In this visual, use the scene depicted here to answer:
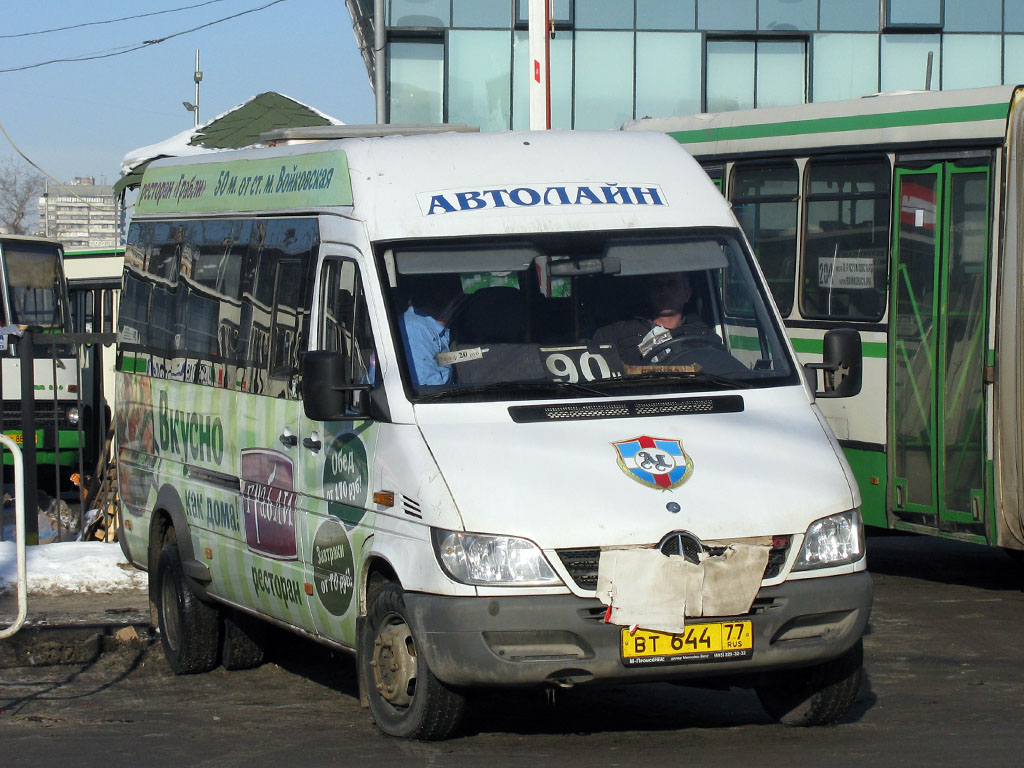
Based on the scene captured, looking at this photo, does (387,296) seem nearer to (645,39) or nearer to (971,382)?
(971,382)

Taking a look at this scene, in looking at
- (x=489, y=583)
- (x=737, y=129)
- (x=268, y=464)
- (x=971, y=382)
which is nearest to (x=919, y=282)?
(x=971, y=382)

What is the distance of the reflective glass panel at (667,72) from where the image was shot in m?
32.2

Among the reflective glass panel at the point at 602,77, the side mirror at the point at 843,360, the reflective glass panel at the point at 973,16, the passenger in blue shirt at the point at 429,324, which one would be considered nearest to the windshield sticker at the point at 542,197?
the passenger in blue shirt at the point at 429,324

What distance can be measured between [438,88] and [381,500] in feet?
84.5

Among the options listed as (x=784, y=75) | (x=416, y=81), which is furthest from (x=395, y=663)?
(x=784, y=75)

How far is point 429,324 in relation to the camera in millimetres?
6773

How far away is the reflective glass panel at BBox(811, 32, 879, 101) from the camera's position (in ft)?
106

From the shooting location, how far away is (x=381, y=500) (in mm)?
6469

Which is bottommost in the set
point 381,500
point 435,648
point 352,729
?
point 352,729

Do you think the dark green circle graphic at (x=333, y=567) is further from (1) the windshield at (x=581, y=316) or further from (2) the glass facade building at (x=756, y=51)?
(2) the glass facade building at (x=756, y=51)

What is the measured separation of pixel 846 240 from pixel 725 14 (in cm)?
2168

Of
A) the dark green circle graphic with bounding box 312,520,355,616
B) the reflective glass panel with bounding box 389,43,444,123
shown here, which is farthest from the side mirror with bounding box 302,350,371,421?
the reflective glass panel with bounding box 389,43,444,123

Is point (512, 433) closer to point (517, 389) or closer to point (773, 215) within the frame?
point (517, 389)

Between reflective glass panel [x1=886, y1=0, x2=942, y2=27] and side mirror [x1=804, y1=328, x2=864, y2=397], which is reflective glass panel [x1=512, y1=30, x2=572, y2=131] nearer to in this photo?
reflective glass panel [x1=886, y1=0, x2=942, y2=27]
